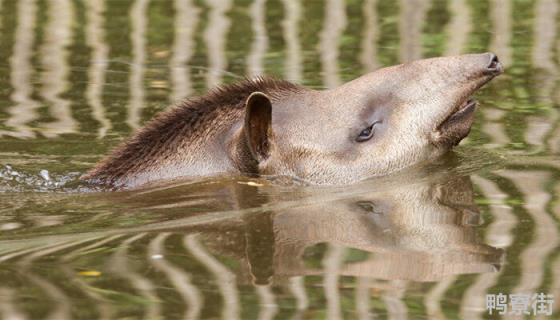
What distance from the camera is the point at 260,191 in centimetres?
1008

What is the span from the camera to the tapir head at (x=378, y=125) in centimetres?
1023

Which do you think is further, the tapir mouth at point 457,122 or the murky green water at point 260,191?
the tapir mouth at point 457,122

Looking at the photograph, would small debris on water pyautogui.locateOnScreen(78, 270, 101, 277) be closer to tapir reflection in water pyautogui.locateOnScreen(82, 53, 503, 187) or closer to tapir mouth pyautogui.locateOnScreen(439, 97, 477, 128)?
tapir reflection in water pyautogui.locateOnScreen(82, 53, 503, 187)

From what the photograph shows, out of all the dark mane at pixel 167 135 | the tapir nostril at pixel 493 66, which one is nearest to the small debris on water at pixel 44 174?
the dark mane at pixel 167 135

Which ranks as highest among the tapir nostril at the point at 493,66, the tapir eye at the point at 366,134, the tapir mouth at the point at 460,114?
the tapir nostril at the point at 493,66

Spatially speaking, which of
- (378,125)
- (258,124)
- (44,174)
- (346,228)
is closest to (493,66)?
(378,125)

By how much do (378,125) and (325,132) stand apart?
17.0 inches

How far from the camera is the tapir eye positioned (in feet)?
33.7

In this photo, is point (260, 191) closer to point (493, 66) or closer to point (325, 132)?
point (325, 132)

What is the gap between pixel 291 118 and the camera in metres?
10.4

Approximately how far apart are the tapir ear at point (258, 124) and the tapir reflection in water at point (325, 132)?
14 millimetres

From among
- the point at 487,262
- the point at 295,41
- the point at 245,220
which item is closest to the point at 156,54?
the point at 295,41

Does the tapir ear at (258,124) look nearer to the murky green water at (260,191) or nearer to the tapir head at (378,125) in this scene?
the tapir head at (378,125)

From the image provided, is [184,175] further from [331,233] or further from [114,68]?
[114,68]
